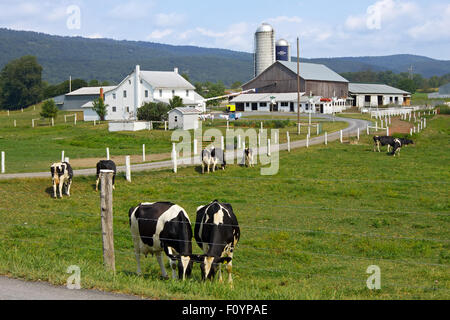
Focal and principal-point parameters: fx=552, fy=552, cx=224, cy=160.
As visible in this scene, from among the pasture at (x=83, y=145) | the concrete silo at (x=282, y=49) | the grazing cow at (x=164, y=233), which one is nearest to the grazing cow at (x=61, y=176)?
the pasture at (x=83, y=145)

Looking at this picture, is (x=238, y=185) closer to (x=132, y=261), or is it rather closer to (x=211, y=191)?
(x=211, y=191)

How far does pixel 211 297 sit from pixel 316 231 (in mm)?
8040

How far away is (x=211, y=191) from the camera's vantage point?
2438 centimetres

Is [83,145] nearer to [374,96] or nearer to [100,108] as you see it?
[100,108]

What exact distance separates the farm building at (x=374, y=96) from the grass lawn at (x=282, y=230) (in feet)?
256

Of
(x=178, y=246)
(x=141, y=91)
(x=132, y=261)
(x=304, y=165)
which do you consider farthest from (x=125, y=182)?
(x=141, y=91)

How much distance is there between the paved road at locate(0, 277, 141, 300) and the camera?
28.4 feet

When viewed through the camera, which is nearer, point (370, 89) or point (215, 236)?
point (215, 236)

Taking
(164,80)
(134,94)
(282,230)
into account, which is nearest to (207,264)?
(282,230)

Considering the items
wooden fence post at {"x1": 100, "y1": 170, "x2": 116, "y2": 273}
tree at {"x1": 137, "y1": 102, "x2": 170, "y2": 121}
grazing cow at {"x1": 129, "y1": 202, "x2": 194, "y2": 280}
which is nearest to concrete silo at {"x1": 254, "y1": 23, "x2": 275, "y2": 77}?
tree at {"x1": 137, "y1": 102, "x2": 170, "y2": 121}

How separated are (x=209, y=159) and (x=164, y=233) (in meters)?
18.6

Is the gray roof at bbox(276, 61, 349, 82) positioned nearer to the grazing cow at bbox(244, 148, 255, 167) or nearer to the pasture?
the pasture

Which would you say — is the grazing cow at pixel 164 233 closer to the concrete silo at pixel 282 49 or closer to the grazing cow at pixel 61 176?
the grazing cow at pixel 61 176

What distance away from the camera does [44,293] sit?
29.2 feet
